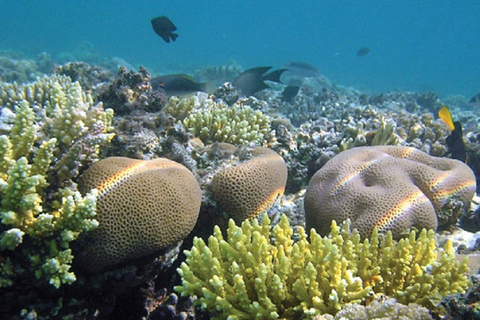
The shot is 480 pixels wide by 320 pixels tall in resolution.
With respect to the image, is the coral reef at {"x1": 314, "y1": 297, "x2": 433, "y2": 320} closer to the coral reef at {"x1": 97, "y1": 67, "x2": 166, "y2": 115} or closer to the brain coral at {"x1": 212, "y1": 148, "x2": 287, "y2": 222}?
the brain coral at {"x1": 212, "y1": 148, "x2": 287, "y2": 222}

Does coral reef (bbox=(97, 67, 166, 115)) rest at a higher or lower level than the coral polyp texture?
higher

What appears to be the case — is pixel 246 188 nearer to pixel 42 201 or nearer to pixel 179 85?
pixel 42 201

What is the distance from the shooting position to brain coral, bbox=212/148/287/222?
2764mm

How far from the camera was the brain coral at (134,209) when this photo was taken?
2.12 meters

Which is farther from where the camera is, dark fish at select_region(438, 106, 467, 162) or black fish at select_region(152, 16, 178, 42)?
black fish at select_region(152, 16, 178, 42)

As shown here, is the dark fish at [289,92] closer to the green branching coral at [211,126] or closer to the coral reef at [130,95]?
the green branching coral at [211,126]

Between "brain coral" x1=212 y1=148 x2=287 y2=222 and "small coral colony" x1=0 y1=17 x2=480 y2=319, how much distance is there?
0.01m

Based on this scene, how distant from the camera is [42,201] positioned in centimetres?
215

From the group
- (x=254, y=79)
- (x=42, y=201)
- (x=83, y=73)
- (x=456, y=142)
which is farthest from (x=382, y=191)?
(x=83, y=73)

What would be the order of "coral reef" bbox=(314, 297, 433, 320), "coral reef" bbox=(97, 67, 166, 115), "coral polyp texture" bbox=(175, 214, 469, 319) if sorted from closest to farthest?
"coral reef" bbox=(314, 297, 433, 320), "coral polyp texture" bbox=(175, 214, 469, 319), "coral reef" bbox=(97, 67, 166, 115)

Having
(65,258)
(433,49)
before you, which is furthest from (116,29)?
(433,49)

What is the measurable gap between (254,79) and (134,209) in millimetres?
6581

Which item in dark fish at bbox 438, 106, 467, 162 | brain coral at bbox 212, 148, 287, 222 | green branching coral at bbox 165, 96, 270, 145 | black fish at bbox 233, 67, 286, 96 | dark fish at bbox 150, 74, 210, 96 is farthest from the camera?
black fish at bbox 233, 67, 286, 96

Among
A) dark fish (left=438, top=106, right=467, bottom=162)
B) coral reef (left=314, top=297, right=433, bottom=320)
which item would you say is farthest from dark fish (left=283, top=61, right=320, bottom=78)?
coral reef (left=314, top=297, right=433, bottom=320)
